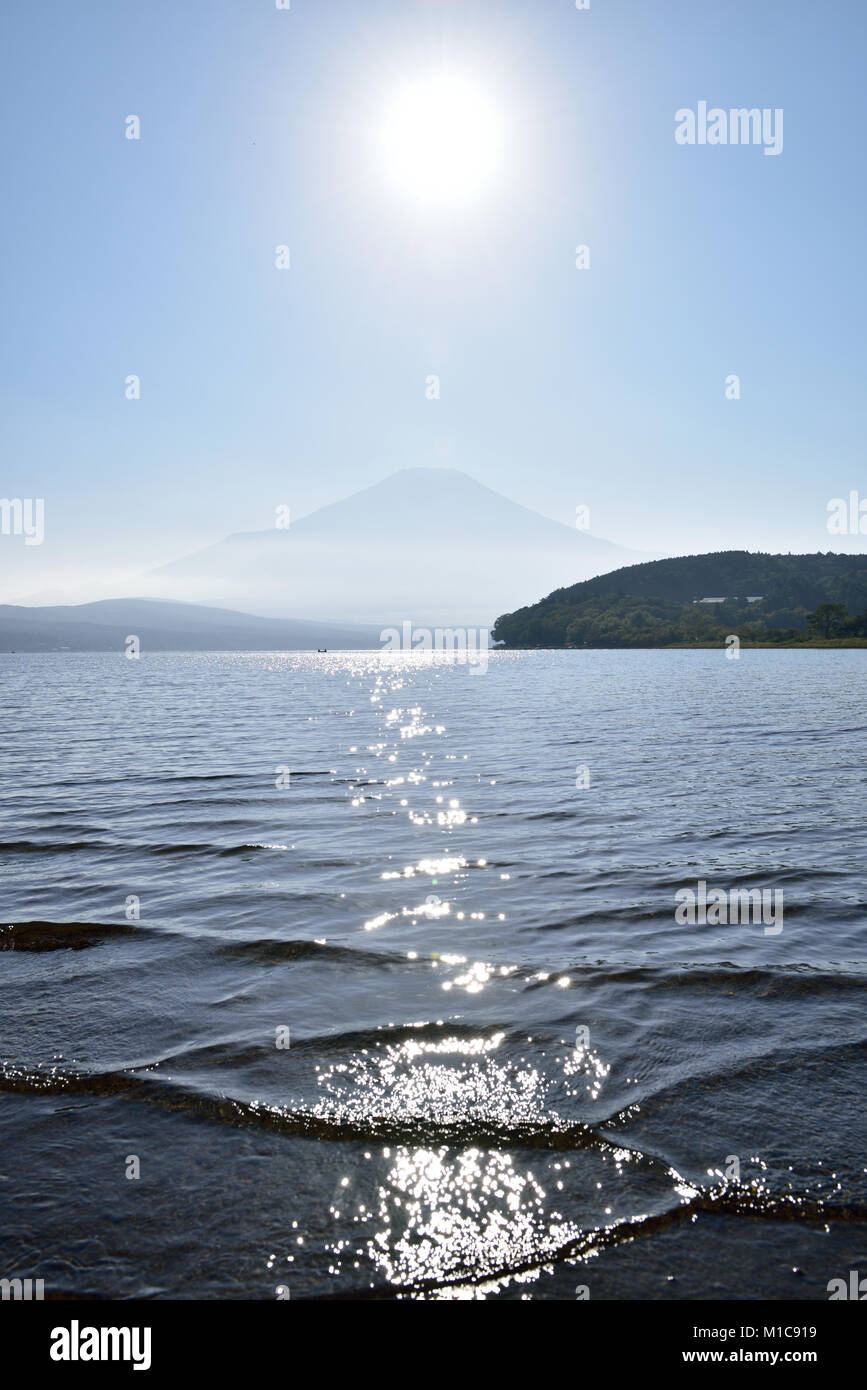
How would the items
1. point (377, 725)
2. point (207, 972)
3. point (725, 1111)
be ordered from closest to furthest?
point (725, 1111), point (207, 972), point (377, 725)

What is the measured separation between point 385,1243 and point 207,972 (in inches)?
244

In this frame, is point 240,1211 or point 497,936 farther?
→ point 497,936

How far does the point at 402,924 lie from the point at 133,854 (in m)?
8.26

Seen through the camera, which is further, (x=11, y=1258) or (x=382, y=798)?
(x=382, y=798)

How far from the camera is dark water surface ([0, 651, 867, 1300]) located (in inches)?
220

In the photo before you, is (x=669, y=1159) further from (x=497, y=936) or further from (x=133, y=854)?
(x=133, y=854)

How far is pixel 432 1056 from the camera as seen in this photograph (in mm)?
8469

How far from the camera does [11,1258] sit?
5504 mm

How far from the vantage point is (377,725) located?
180ft

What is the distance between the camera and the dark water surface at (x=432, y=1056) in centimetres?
560
